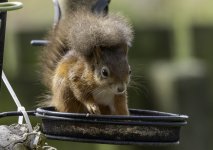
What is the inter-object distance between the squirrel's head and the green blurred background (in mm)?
1995

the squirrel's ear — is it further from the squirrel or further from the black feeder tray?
the black feeder tray

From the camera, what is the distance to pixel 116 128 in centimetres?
260

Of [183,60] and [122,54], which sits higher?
[122,54]

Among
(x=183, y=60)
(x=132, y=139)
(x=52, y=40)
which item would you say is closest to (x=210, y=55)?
(x=183, y=60)

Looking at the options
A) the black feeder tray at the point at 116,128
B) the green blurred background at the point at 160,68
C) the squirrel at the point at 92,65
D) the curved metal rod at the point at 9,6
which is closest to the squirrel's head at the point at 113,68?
the squirrel at the point at 92,65

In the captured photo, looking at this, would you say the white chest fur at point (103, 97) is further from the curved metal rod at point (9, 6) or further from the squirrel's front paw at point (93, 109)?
the curved metal rod at point (9, 6)

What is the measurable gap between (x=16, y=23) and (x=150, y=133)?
288 centimetres

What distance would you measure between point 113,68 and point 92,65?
0.11 meters

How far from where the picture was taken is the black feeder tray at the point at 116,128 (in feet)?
8.41

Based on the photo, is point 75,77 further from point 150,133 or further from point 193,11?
point 193,11

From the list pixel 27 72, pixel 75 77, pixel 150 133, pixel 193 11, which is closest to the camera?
pixel 150 133

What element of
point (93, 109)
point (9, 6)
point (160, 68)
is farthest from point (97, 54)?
point (160, 68)

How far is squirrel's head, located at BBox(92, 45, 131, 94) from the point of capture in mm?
2682

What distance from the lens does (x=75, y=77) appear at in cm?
282
